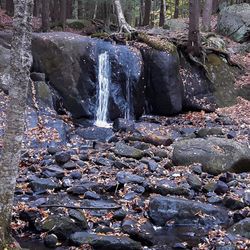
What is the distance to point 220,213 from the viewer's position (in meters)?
8.40

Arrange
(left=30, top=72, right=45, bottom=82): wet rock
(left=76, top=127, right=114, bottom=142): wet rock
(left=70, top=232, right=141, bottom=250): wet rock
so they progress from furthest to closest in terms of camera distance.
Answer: (left=30, top=72, right=45, bottom=82): wet rock → (left=76, top=127, right=114, bottom=142): wet rock → (left=70, top=232, right=141, bottom=250): wet rock

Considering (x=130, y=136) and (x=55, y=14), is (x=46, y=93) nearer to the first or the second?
(x=130, y=136)

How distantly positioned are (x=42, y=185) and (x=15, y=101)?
12.3 feet

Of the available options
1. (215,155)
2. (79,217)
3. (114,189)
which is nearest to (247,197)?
(215,155)

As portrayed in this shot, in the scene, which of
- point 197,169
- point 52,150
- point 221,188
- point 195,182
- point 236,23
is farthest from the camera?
point 236,23

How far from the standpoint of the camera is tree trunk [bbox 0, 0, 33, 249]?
5.51 metres

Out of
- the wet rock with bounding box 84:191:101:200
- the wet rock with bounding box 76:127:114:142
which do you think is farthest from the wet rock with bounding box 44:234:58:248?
the wet rock with bounding box 76:127:114:142

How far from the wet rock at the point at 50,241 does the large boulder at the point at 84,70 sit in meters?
8.67

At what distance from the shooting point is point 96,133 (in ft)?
45.1

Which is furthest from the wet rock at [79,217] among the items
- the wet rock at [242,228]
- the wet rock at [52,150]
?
the wet rock at [52,150]

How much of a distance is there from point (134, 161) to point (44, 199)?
10.7 ft

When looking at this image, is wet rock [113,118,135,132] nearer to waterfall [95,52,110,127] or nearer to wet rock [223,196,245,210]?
waterfall [95,52,110,127]

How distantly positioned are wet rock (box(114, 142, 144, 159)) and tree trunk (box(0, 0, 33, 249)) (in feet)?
19.3

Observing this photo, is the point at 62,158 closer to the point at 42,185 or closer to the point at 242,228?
the point at 42,185
